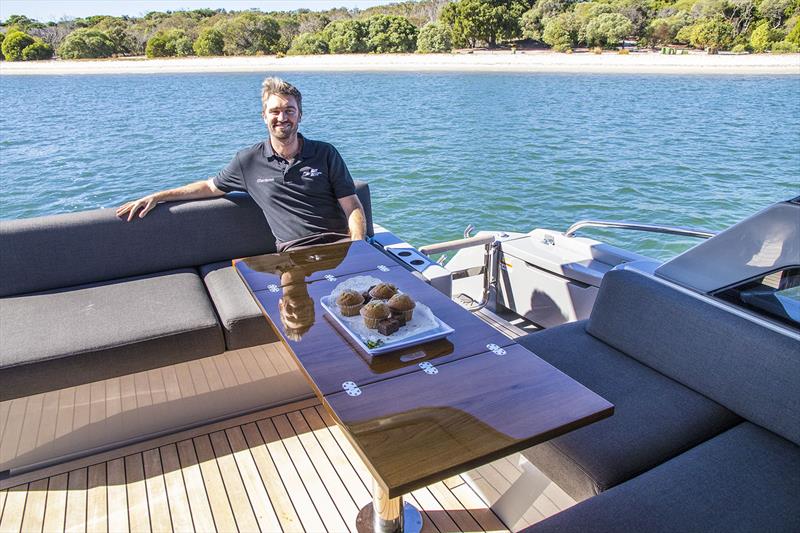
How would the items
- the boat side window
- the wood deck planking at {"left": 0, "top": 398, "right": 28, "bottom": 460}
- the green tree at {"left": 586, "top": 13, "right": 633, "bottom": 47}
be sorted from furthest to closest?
1. the green tree at {"left": 586, "top": 13, "right": 633, "bottom": 47}
2. the wood deck planking at {"left": 0, "top": 398, "right": 28, "bottom": 460}
3. the boat side window

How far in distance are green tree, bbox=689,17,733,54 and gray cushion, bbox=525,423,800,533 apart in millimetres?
36597

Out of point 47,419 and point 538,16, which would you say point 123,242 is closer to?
point 47,419

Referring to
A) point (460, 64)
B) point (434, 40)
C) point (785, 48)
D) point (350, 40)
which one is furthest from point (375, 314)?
point (350, 40)

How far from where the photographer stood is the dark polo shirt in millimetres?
2486

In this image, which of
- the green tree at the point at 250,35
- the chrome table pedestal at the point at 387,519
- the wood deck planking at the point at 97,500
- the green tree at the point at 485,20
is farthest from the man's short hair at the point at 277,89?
the green tree at the point at 250,35

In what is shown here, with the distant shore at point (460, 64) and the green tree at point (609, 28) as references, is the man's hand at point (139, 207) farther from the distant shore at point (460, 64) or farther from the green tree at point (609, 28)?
the green tree at point (609, 28)

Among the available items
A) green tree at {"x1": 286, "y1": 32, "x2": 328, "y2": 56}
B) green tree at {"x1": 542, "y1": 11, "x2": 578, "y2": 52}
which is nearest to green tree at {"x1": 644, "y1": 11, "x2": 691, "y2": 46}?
green tree at {"x1": 542, "y1": 11, "x2": 578, "y2": 52}

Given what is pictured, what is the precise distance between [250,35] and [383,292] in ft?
150

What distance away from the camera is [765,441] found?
4.74 ft

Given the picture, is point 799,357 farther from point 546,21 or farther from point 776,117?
point 546,21

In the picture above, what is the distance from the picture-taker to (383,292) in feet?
4.98

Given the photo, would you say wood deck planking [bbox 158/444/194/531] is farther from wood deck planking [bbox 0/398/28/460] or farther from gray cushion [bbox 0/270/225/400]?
wood deck planking [bbox 0/398/28/460]

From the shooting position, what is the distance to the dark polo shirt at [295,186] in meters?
2.49

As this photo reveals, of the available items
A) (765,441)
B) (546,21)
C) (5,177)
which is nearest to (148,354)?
(765,441)
